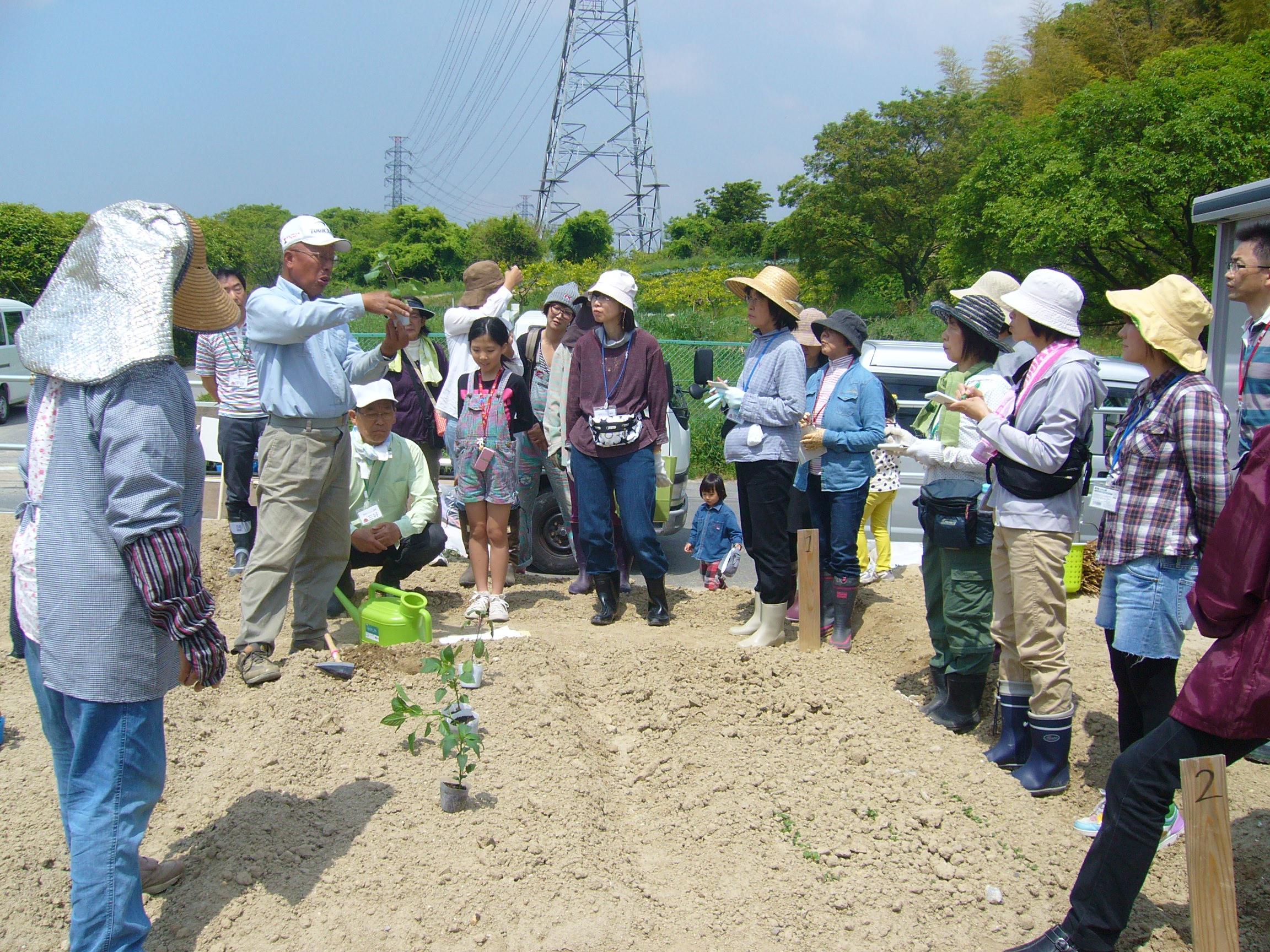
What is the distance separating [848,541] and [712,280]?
64.9ft

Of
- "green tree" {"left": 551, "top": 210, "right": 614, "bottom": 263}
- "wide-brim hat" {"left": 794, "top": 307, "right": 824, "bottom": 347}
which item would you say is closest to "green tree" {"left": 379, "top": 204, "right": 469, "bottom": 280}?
"green tree" {"left": 551, "top": 210, "right": 614, "bottom": 263}

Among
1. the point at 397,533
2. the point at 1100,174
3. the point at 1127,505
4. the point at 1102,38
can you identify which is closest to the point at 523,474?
the point at 397,533

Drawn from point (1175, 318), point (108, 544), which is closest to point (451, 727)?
point (108, 544)

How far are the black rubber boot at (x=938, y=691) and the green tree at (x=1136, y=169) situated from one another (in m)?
12.6

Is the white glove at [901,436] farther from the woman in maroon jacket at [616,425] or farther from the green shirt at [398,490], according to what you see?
the green shirt at [398,490]

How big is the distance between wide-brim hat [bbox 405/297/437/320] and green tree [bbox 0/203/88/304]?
21.2 m

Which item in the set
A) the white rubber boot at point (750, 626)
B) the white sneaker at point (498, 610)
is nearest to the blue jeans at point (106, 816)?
the white sneaker at point (498, 610)

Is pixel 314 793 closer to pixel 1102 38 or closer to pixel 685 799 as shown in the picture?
pixel 685 799

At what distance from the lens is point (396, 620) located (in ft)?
15.2

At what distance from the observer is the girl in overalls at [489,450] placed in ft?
17.6

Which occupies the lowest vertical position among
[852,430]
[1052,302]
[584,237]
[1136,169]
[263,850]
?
[263,850]

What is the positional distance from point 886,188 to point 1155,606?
28442 millimetres

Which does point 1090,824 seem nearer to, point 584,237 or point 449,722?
point 449,722

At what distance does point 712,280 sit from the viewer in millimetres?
23891
